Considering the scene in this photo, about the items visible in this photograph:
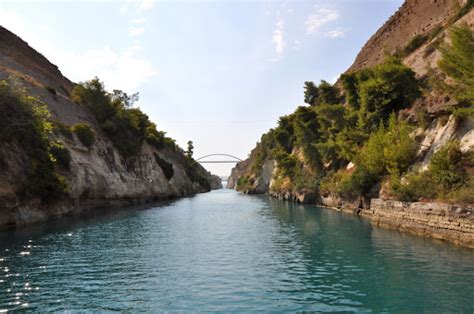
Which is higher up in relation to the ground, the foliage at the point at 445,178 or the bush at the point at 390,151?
the bush at the point at 390,151

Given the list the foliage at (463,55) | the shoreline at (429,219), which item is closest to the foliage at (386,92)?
the shoreline at (429,219)

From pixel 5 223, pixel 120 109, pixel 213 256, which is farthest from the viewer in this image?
pixel 120 109

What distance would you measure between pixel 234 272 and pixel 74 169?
34.2m

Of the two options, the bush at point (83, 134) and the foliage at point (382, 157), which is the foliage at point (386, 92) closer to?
the foliage at point (382, 157)

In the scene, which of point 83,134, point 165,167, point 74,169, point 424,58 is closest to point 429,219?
point 74,169

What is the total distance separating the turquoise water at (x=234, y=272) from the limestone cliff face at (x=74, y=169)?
15.3ft

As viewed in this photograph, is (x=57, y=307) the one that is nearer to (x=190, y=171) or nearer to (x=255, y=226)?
(x=255, y=226)

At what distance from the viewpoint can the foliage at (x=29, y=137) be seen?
32375 mm

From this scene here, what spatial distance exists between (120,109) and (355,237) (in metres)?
61.2

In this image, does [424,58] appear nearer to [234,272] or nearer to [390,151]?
[390,151]

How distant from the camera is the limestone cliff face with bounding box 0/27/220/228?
3180 centimetres

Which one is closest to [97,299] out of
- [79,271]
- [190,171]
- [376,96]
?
[79,271]

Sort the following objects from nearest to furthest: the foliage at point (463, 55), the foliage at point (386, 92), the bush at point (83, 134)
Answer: the foliage at point (463, 55) < the foliage at point (386, 92) < the bush at point (83, 134)

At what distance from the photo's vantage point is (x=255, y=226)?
112 feet
